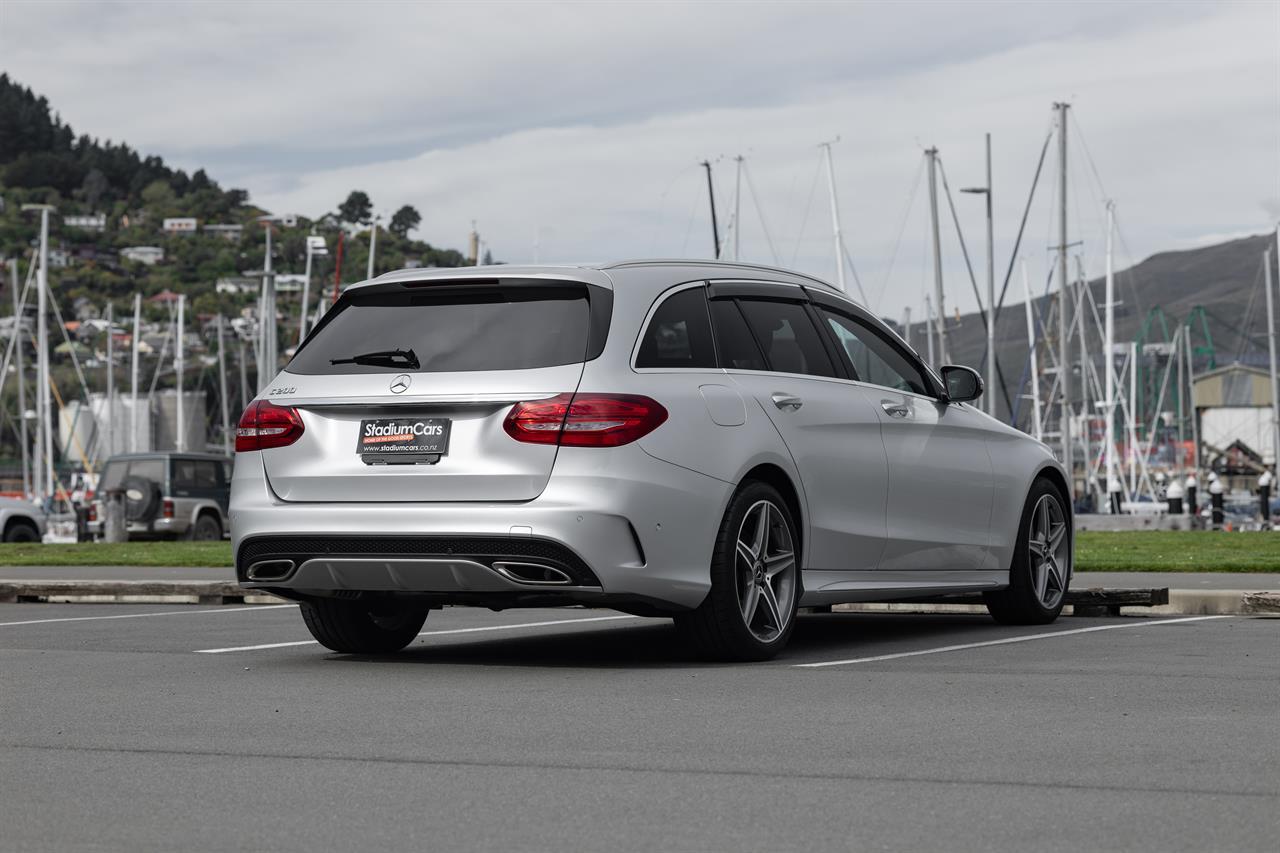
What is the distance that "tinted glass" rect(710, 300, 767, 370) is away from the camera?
8961 millimetres

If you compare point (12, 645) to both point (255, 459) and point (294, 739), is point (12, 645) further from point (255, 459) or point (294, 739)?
point (294, 739)

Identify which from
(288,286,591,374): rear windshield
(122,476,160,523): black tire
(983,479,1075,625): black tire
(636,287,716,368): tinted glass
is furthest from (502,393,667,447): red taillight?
(122,476,160,523): black tire

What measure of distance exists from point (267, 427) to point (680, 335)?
6.04 feet

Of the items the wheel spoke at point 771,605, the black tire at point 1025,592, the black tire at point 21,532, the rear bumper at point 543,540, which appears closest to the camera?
the rear bumper at point 543,540

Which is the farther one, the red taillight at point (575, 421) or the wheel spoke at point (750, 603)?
the wheel spoke at point (750, 603)

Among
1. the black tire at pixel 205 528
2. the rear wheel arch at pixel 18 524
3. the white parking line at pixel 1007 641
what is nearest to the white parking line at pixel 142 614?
the white parking line at pixel 1007 641

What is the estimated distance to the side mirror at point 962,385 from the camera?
34.6ft

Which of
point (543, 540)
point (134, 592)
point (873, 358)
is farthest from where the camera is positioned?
point (134, 592)

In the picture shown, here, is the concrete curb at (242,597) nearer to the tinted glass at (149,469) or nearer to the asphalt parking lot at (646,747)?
the asphalt parking lot at (646,747)

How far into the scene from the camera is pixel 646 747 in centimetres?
606

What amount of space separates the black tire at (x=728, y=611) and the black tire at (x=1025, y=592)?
2659 millimetres

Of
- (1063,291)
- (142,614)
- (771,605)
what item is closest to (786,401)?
(771,605)

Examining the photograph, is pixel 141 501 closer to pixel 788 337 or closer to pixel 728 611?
pixel 788 337

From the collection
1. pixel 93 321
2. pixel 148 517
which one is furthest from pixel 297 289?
pixel 148 517
